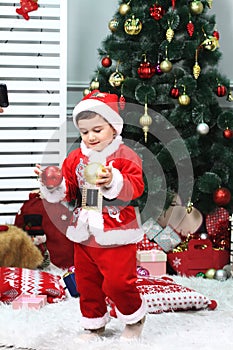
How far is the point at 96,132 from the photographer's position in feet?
6.15

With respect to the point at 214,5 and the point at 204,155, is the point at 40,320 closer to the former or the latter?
the point at 204,155

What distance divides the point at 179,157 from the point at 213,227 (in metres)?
0.40

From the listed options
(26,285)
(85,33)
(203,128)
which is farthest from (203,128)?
(26,285)

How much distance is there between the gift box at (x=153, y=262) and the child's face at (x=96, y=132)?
1.18 metres

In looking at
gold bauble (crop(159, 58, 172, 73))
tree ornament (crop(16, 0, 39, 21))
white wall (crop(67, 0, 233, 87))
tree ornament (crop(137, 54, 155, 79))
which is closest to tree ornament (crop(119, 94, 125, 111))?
tree ornament (crop(137, 54, 155, 79))

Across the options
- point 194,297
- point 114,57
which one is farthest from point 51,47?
point 194,297

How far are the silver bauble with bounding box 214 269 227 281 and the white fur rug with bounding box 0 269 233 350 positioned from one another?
0.39 meters

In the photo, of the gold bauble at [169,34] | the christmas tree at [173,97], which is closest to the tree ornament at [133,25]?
the christmas tree at [173,97]

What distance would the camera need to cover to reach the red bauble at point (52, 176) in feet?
6.24

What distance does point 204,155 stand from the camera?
315 cm

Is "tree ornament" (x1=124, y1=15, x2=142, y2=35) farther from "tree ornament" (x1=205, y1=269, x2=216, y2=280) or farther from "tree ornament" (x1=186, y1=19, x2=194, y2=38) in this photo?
"tree ornament" (x1=205, y1=269, x2=216, y2=280)

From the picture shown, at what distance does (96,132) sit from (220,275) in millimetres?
1335

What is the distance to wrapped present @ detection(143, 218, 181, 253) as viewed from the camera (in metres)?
3.11

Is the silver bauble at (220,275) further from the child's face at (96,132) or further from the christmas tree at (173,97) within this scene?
the child's face at (96,132)
